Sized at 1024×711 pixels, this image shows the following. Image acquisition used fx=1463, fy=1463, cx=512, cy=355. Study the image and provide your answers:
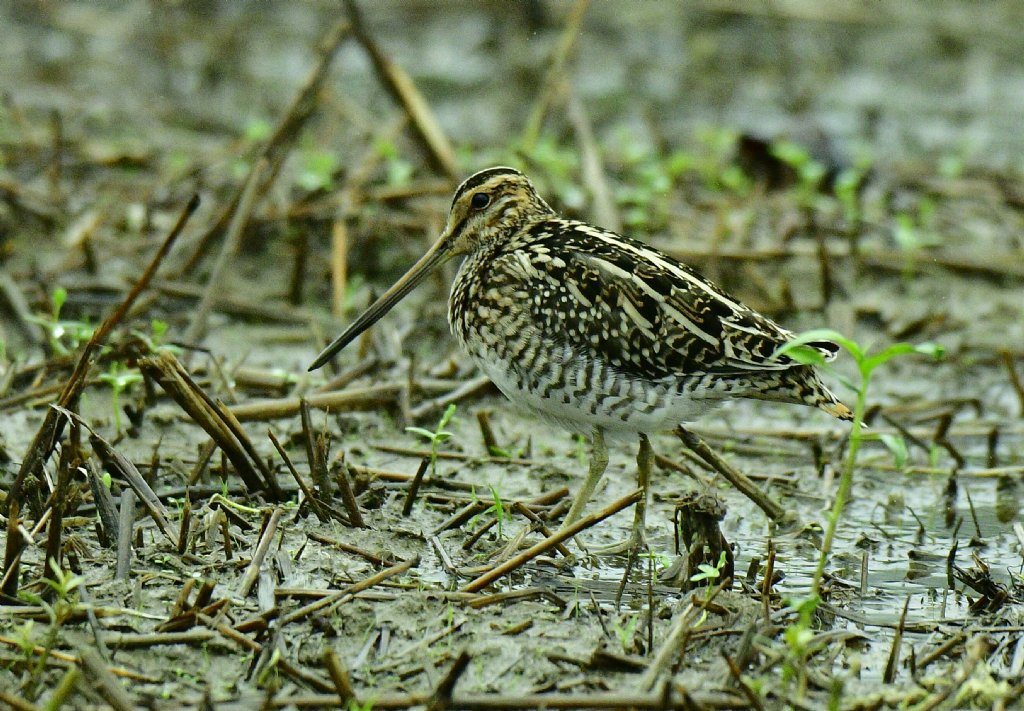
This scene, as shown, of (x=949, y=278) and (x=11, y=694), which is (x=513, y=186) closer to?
(x=11, y=694)

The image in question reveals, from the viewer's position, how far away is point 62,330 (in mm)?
4707

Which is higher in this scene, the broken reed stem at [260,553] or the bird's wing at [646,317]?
the bird's wing at [646,317]

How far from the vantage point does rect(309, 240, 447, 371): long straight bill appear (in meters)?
5.13

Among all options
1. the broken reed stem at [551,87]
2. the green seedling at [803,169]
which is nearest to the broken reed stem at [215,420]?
the broken reed stem at [551,87]

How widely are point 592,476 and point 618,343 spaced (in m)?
0.54

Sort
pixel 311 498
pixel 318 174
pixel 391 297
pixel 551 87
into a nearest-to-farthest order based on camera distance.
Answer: pixel 311 498 < pixel 391 297 < pixel 318 174 < pixel 551 87

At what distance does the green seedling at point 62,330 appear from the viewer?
498 centimetres

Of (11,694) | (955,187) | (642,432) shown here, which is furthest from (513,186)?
(955,187)

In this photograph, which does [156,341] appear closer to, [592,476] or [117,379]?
[117,379]

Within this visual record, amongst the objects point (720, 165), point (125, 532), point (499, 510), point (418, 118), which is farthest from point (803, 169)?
point (125, 532)

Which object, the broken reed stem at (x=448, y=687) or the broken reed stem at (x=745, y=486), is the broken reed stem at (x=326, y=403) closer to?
the broken reed stem at (x=745, y=486)

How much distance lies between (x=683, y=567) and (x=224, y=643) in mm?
1383

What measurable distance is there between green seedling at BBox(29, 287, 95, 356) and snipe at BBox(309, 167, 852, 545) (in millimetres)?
1383

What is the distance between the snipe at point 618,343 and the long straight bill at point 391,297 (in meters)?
0.45
